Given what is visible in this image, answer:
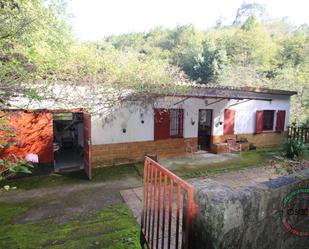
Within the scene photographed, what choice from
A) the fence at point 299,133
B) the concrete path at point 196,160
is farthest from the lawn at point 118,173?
the fence at point 299,133

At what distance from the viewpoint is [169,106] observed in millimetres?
8320

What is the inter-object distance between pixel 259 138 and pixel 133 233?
967cm

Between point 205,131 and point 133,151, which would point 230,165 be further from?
point 133,151

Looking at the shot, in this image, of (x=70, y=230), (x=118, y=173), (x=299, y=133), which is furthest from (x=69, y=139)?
(x=299, y=133)

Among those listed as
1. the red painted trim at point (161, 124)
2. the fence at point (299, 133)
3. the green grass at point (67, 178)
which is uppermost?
the red painted trim at point (161, 124)

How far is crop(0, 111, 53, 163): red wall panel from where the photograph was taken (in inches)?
233

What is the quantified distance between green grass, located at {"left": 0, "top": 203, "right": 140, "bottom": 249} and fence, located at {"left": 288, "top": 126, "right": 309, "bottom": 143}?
36.1 feet

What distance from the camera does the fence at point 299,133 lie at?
10876mm

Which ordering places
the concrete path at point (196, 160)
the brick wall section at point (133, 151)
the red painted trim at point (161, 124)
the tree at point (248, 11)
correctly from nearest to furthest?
the brick wall section at point (133, 151)
the concrete path at point (196, 160)
the red painted trim at point (161, 124)
the tree at point (248, 11)

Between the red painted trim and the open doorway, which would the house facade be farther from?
the open doorway

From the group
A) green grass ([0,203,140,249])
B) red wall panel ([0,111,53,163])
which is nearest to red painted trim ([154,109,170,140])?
red wall panel ([0,111,53,163])

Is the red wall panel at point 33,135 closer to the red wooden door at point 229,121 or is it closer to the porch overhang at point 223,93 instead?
the porch overhang at point 223,93

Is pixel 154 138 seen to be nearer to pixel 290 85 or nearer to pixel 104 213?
pixel 104 213

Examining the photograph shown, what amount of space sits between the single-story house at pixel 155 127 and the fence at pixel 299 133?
0.44 metres
